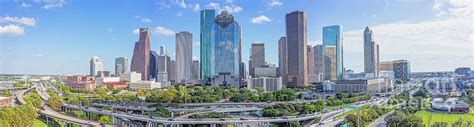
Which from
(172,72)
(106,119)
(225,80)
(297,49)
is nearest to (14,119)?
(106,119)

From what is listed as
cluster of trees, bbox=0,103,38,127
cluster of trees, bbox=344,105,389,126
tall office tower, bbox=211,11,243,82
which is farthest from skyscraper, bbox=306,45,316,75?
cluster of trees, bbox=0,103,38,127

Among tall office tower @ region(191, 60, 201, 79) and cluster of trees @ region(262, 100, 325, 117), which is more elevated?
tall office tower @ region(191, 60, 201, 79)

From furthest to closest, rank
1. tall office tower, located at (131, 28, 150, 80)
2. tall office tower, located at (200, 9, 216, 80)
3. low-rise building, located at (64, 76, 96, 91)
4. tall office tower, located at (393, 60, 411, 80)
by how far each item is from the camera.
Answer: tall office tower, located at (200, 9, 216, 80) < tall office tower, located at (393, 60, 411, 80) < tall office tower, located at (131, 28, 150, 80) < low-rise building, located at (64, 76, 96, 91)

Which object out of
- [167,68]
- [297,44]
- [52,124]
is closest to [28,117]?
[52,124]

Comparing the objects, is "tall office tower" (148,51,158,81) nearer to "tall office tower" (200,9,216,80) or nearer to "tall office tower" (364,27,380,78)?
"tall office tower" (200,9,216,80)

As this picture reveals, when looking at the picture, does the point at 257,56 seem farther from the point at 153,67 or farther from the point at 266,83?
the point at 266,83

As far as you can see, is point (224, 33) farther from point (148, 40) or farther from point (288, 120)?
point (288, 120)

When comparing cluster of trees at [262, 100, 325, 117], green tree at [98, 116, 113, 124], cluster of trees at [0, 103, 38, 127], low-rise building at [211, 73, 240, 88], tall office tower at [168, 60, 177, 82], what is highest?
tall office tower at [168, 60, 177, 82]
